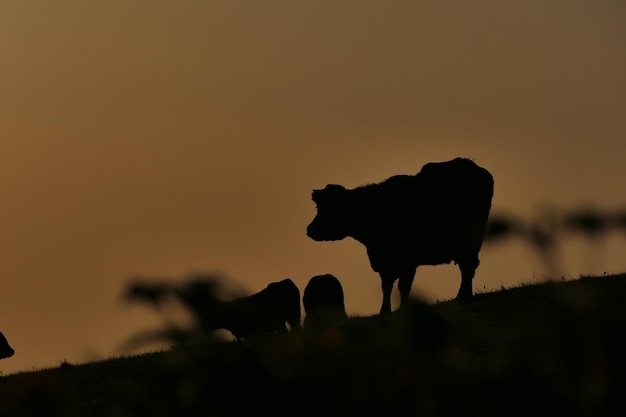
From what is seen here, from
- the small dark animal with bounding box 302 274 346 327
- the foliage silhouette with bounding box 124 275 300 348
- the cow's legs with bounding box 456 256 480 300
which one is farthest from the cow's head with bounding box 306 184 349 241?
the foliage silhouette with bounding box 124 275 300 348

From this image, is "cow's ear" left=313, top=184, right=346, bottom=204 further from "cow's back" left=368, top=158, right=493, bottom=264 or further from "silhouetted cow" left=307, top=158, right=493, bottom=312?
"cow's back" left=368, top=158, right=493, bottom=264

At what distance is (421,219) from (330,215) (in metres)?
2.52

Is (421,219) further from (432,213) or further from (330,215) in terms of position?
(330,215)

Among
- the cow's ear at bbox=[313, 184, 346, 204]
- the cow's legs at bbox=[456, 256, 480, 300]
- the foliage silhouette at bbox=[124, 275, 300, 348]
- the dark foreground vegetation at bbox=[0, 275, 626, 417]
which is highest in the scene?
the cow's ear at bbox=[313, 184, 346, 204]

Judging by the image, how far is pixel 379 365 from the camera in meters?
6.14

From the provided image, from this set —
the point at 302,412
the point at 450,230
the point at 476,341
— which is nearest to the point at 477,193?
the point at 450,230

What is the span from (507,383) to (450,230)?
24158mm

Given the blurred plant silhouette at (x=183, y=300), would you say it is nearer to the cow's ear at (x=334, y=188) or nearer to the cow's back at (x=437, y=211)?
the cow's back at (x=437, y=211)

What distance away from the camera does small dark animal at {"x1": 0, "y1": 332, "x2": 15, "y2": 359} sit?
34.4 metres

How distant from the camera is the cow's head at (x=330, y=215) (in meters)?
31.5

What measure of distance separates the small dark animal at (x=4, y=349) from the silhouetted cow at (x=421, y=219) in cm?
904

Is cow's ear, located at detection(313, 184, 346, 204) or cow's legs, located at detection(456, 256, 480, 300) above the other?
cow's ear, located at detection(313, 184, 346, 204)

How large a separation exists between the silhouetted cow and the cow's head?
3 cm

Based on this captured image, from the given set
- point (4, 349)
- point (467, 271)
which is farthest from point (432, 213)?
point (4, 349)
